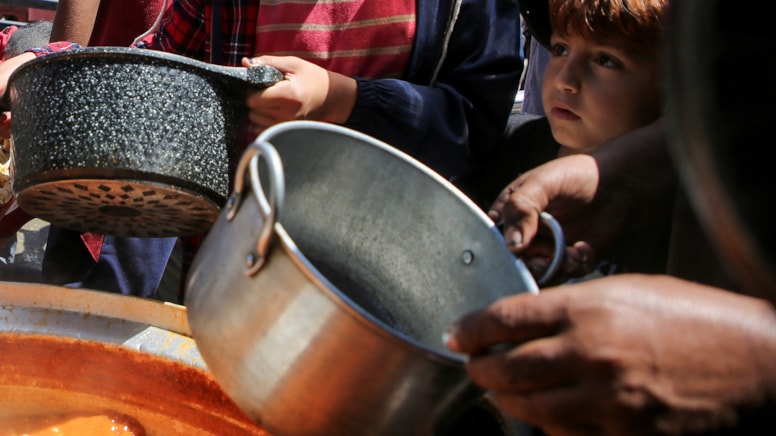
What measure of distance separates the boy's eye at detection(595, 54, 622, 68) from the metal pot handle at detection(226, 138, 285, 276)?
113 centimetres

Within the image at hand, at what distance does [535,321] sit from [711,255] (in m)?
0.42

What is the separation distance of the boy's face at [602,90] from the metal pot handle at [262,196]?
1077 millimetres

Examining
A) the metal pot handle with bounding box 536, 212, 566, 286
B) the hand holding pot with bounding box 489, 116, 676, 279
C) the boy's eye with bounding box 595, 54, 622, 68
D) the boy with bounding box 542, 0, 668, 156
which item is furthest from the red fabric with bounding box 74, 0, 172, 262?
the metal pot handle with bounding box 536, 212, 566, 286

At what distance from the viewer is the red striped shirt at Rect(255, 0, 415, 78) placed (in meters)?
1.61

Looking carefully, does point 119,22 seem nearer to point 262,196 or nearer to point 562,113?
point 562,113

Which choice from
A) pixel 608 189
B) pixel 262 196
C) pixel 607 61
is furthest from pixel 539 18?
pixel 262 196

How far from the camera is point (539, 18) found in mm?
1871

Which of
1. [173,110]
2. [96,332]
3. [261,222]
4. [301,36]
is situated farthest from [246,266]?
[301,36]

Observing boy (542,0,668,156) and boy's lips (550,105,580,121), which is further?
boy's lips (550,105,580,121)

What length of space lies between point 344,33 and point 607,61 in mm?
645

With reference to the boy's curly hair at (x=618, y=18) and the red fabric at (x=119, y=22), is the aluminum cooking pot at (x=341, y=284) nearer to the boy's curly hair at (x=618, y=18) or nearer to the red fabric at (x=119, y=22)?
the boy's curly hair at (x=618, y=18)

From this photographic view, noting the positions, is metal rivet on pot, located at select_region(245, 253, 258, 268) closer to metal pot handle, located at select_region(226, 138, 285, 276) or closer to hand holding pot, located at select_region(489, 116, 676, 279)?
metal pot handle, located at select_region(226, 138, 285, 276)

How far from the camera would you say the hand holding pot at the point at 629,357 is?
65 centimetres

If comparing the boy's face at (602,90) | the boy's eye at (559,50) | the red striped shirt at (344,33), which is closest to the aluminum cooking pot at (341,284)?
the red striped shirt at (344,33)
